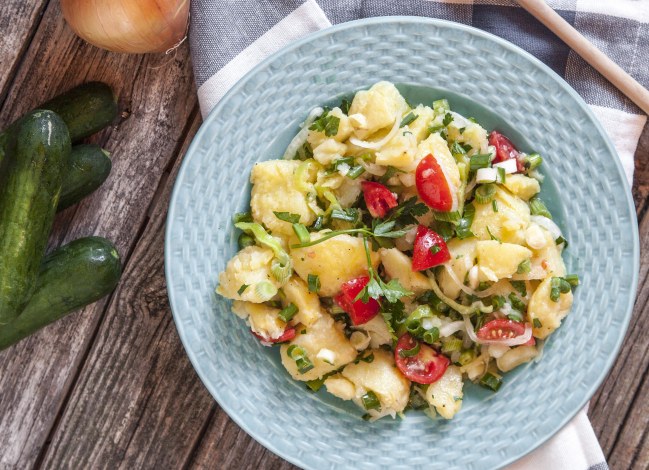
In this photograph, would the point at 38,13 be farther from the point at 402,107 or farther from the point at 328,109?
the point at 402,107

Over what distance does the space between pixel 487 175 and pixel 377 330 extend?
615 mm

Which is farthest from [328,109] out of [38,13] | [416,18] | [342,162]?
[38,13]

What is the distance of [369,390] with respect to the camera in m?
2.33

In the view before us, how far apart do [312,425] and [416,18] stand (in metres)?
1.41

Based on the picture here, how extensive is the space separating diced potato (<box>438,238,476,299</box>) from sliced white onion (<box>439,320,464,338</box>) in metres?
0.09

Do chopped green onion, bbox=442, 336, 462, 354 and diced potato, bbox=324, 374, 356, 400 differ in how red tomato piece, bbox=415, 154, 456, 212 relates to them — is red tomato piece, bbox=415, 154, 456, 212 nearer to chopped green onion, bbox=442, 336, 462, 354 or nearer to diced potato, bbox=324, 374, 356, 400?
chopped green onion, bbox=442, 336, 462, 354

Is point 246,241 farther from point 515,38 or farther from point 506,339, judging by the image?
point 515,38

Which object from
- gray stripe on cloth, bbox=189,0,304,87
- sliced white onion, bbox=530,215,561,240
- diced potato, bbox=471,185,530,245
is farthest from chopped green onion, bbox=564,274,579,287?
gray stripe on cloth, bbox=189,0,304,87

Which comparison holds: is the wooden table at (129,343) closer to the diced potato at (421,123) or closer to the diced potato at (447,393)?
the diced potato at (447,393)

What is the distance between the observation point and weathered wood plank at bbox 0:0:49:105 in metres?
2.68

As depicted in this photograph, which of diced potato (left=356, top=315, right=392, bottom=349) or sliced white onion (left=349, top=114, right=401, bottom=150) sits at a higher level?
sliced white onion (left=349, top=114, right=401, bottom=150)

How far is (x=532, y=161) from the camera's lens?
2.41m

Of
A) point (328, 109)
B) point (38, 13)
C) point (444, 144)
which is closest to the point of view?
point (444, 144)

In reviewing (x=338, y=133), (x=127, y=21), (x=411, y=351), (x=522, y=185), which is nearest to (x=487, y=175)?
(x=522, y=185)
